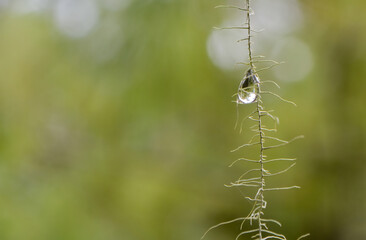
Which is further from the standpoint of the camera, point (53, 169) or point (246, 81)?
point (53, 169)

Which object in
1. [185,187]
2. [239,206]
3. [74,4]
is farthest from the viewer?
[239,206]

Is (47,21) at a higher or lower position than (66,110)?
higher

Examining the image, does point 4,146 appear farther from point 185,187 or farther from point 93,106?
point 185,187

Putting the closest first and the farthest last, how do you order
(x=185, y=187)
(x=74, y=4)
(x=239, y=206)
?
(x=74, y=4) < (x=185, y=187) < (x=239, y=206)

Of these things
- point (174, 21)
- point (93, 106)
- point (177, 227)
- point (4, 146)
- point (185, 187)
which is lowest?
point (177, 227)

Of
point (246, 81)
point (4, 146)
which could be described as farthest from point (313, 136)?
point (246, 81)
